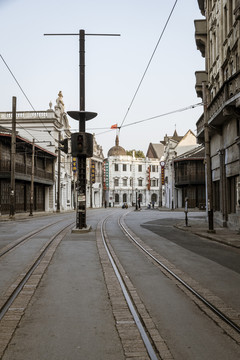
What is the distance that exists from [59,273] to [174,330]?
3.84 metres

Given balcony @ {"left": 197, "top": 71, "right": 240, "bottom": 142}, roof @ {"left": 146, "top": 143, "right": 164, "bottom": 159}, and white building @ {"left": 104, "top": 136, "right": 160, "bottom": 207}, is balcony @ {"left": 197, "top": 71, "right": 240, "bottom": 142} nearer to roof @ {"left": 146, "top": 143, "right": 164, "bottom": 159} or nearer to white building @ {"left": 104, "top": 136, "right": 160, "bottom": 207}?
white building @ {"left": 104, "top": 136, "right": 160, "bottom": 207}

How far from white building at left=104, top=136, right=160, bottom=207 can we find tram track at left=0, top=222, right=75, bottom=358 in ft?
269

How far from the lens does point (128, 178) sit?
3720 inches

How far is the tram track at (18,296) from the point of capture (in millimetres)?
4426

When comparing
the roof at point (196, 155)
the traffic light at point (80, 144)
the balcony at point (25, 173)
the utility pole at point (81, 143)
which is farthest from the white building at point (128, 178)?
the traffic light at point (80, 144)

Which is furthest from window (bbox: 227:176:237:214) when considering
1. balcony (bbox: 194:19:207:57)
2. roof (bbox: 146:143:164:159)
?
roof (bbox: 146:143:164:159)

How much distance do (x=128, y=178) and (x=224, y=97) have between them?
77.9m

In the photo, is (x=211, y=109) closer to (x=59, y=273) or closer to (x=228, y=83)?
(x=228, y=83)

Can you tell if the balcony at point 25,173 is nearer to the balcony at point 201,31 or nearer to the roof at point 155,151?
the balcony at point 201,31

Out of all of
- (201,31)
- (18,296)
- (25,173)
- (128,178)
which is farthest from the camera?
(128,178)

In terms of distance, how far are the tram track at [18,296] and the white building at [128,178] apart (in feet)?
269

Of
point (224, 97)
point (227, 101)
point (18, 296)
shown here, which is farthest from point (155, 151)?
point (18, 296)

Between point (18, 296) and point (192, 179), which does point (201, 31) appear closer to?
point (18, 296)

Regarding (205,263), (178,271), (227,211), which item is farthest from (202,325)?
(227,211)
